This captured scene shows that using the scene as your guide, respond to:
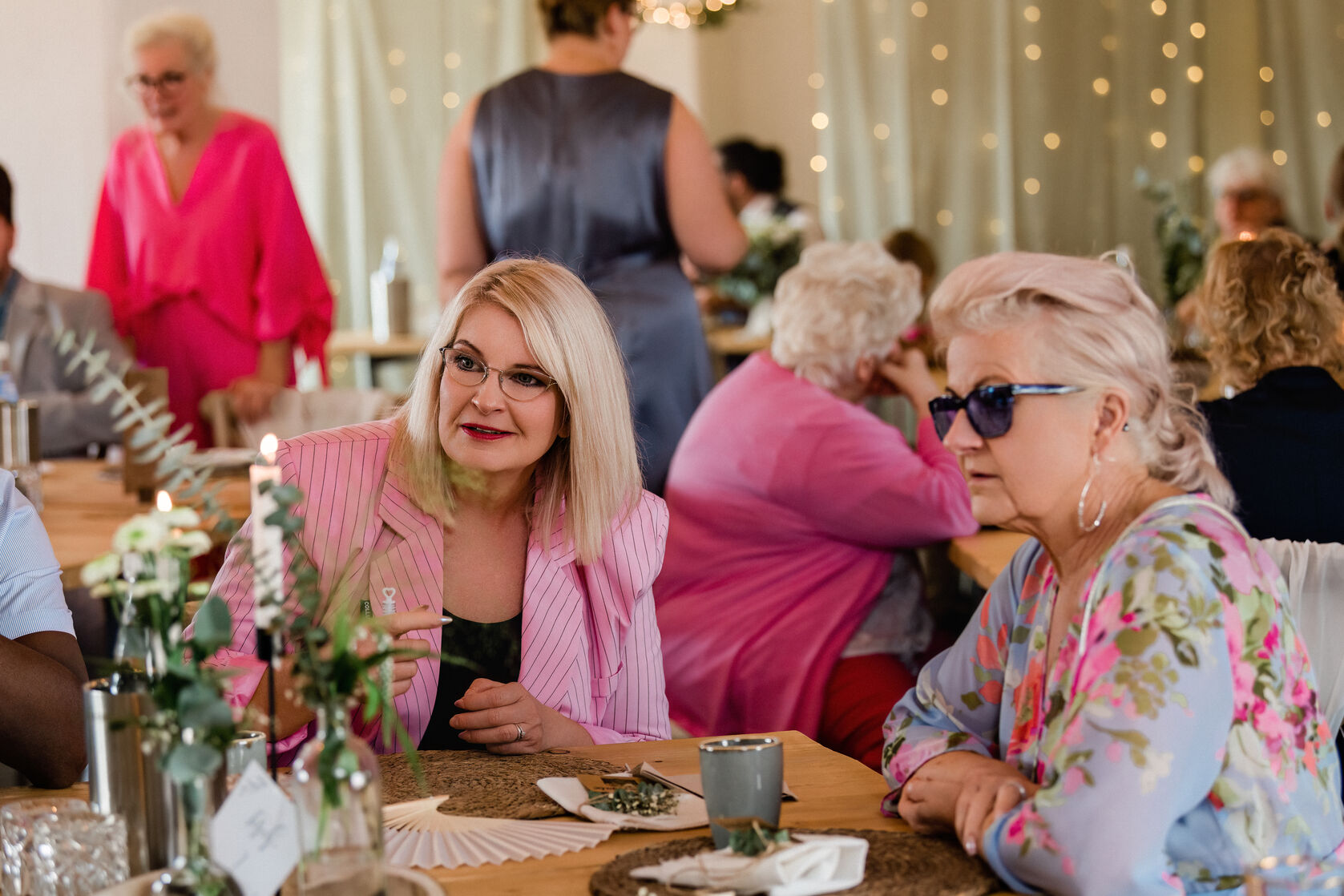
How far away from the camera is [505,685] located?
1727mm

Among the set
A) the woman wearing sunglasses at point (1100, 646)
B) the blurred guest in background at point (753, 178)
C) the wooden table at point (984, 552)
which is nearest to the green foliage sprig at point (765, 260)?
the blurred guest in background at point (753, 178)

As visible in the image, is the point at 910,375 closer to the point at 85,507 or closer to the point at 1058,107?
the point at 85,507

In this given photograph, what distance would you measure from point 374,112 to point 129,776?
6131 mm

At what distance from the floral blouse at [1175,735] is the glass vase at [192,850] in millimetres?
631

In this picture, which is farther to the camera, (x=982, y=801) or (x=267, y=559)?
(x=982, y=801)

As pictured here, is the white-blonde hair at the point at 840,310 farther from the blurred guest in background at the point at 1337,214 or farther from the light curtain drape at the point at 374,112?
the light curtain drape at the point at 374,112

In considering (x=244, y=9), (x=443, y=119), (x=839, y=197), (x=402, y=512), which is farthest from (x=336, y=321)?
(x=402, y=512)

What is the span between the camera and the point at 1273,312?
2379mm

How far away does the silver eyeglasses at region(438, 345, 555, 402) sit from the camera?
1906 mm

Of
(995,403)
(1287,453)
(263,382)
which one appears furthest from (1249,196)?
(995,403)

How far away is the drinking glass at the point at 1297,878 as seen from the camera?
882 millimetres

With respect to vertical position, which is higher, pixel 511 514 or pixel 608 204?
pixel 608 204

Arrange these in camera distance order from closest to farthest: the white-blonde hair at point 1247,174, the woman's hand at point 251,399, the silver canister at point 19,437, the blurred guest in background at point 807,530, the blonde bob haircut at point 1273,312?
1. the blonde bob haircut at point 1273,312
2. the blurred guest in background at point 807,530
3. the silver canister at point 19,437
4. the woman's hand at point 251,399
5. the white-blonde hair at point 1247,174

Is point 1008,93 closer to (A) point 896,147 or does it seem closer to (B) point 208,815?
(A) point 896,147
